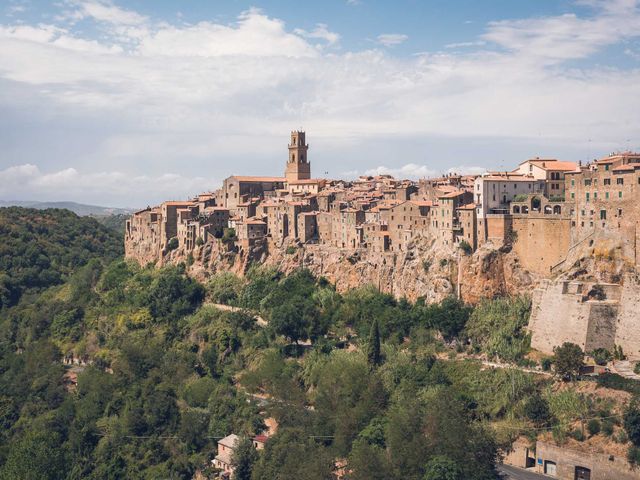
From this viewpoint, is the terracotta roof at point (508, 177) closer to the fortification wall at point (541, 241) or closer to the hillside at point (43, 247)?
the fortification wall at point (541, 241)

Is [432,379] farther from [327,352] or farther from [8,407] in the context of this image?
[8,407]

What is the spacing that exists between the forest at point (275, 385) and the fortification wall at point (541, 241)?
235 centimetres

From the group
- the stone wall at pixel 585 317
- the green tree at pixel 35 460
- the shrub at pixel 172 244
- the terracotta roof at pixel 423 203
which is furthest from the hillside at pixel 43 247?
the stone wall at pixel 585 317

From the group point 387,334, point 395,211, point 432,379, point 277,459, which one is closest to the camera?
point 277,459

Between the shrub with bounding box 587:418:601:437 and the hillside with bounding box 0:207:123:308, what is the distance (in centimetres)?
5844

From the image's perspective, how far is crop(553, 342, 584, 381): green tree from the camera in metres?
40.4

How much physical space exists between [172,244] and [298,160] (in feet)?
50.3

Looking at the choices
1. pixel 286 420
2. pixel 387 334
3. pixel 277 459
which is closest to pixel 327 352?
pixel 387 334

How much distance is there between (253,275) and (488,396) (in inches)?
990

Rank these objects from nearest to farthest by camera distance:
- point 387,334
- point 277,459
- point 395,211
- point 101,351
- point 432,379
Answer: point 277,459 → point 432,379 → point 387,334 → point 395,211 → point 101,351

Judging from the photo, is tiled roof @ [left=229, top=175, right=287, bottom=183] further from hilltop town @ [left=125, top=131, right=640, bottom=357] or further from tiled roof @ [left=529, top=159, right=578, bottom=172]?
tiled roof @ [left=529, top=159, right=578, bottom=172]

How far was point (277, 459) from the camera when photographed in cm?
4166

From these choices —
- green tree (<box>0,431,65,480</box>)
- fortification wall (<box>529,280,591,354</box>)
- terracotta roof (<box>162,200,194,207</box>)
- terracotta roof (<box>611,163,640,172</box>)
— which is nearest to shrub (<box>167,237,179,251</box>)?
terracotta roof (<box>162,200,194,207</box>)

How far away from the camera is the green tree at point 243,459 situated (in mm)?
42969
